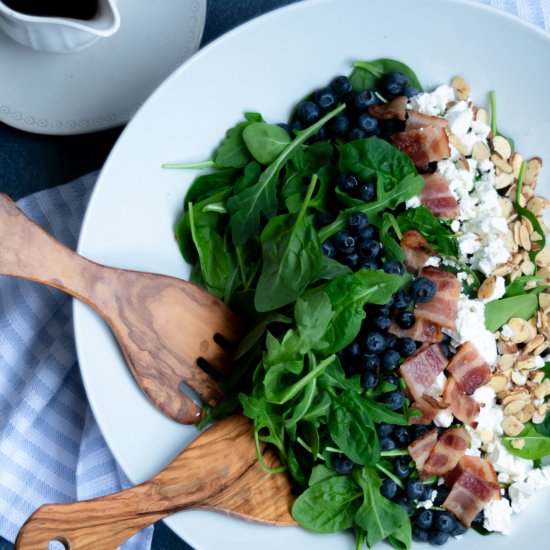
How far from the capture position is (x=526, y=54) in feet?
4.58

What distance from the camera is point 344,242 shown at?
4.14ft

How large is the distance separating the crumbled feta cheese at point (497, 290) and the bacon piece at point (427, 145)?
0.68ft

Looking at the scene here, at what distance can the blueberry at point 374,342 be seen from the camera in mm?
1258

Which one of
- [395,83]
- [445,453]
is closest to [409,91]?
[395,83]

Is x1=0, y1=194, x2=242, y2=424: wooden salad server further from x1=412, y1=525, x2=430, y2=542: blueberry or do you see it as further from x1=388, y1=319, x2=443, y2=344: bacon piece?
x1=412, y1=525, x2=430, y2=542: blueberry

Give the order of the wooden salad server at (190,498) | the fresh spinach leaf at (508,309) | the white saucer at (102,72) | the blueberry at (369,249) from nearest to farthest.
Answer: the wooden salad server at (190,498) → the blueberry at (369,249) → the fresh spinach leaf at (508,309) → the white saucer at (102,72)

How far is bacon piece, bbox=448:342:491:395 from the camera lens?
51.9 inches

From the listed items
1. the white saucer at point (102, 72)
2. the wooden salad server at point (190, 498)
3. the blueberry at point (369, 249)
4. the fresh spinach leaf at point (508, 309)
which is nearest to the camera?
the wooden salad server at point (190, 498)

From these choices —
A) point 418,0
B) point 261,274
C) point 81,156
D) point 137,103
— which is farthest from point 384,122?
point 81,156

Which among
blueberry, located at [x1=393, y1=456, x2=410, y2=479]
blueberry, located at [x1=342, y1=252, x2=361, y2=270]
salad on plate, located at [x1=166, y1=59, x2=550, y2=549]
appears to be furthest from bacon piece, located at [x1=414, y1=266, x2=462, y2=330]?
blueberry, located at [x1=393, y1=456, x2=410, y2=479]

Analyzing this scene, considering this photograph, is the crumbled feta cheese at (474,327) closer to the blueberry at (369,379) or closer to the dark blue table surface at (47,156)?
the blueberry at (369,379)

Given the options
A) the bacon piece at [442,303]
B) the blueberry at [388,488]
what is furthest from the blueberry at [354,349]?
the blueberry at [388,488]

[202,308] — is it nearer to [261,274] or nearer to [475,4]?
[261,274]

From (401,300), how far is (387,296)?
6 centimetres
